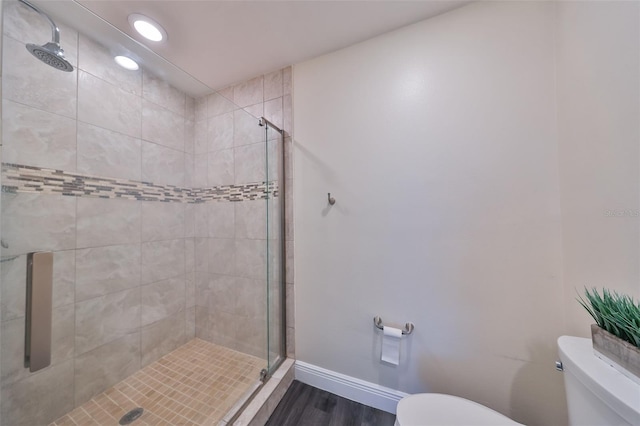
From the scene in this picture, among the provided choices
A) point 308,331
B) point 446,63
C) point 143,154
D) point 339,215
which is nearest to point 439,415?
point 308,331

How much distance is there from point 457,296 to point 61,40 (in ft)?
8.13

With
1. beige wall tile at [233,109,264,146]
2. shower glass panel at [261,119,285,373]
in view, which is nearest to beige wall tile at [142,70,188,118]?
beige wall tile at [233,109,264,146]

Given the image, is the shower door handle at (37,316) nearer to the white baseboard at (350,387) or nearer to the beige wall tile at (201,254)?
the beige wall tile at (201,254)

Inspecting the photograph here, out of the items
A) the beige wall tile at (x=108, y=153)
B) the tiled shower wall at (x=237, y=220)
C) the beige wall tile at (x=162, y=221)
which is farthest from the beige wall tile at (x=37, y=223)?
the tiled shower wall at (x=237, y=220)

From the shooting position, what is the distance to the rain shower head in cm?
97

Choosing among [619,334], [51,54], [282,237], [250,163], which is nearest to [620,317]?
[619,334]

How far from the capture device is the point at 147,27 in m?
1.15

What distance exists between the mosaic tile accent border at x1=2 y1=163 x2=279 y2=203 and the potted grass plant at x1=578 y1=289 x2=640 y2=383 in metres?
1.51

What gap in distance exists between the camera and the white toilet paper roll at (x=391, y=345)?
1.10 metres

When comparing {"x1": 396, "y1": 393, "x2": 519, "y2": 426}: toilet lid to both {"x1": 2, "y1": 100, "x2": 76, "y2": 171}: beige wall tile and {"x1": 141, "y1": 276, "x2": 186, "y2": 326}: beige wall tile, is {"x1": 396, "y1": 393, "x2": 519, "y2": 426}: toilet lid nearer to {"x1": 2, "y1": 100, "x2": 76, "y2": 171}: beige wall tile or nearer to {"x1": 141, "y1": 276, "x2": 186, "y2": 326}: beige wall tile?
{"x1": 141, "y1": 276, "x2": 186, "y2": 326}: beige wall tile

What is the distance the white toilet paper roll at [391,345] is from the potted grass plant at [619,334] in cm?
68

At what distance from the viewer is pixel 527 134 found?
3.12 ft

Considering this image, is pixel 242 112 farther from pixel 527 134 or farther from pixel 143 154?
pixel 527 134

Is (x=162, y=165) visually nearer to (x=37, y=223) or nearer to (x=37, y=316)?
(x=37, y=223)
